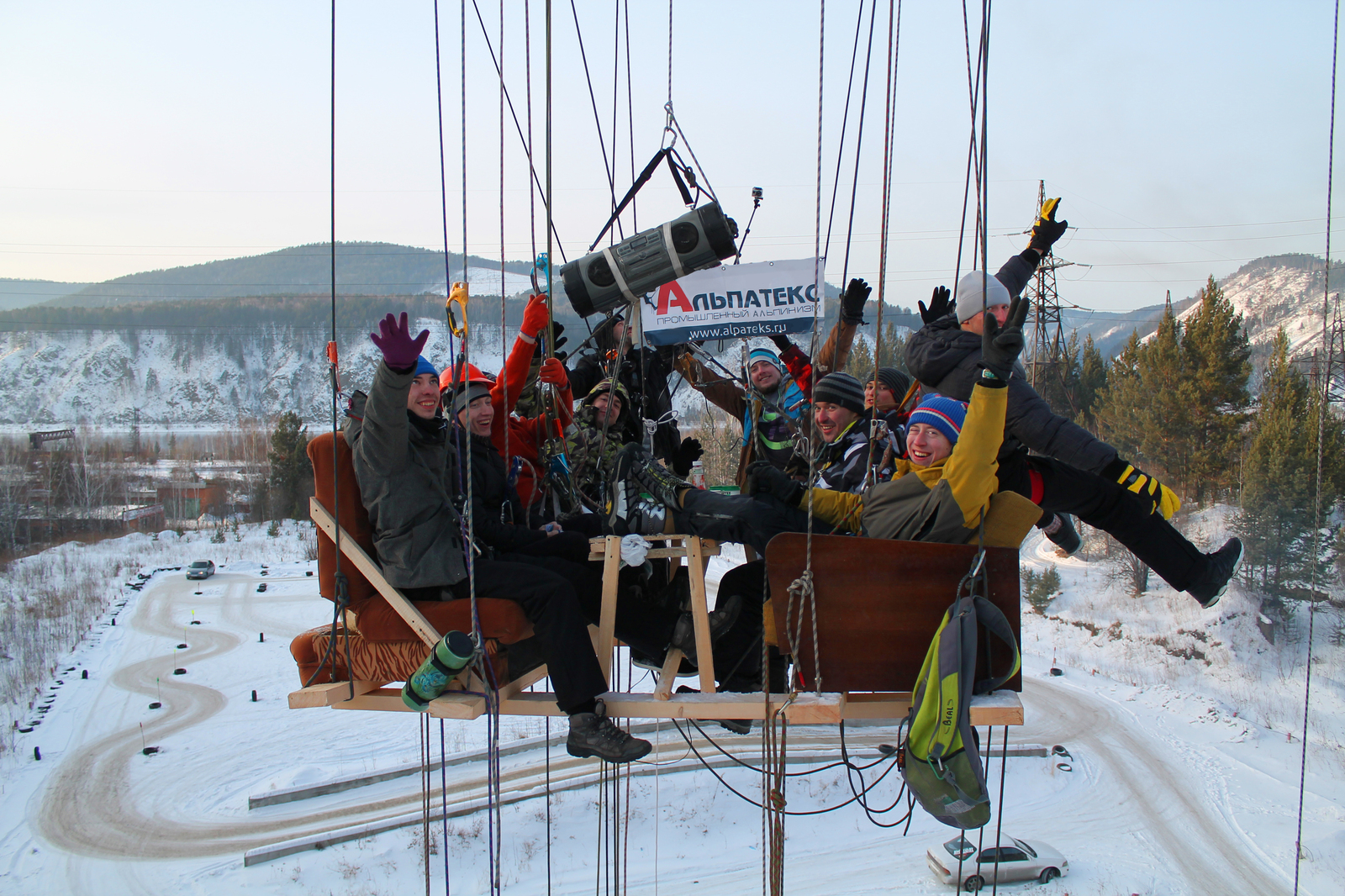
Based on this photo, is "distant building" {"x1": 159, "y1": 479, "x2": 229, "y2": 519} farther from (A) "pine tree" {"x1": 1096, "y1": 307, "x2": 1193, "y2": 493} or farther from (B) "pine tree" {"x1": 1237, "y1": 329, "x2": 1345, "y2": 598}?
(B) "pine tree" {"x1": 1237, "y1": 329, "x2": 1345, "y2": 598}

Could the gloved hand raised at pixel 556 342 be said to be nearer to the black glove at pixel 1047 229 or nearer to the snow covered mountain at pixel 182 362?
the black glove at pixel 1047 229

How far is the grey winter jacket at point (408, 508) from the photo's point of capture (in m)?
3.01

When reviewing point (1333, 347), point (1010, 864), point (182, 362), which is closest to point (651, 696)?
point (1333, 347)

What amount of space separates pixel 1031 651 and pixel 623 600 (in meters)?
23.3

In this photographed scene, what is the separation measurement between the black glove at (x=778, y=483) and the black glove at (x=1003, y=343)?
3.15 ft

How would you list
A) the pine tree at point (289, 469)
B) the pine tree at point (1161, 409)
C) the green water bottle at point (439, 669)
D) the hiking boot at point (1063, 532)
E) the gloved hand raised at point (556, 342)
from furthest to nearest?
1. the pine tree at point (289, 469)
2. the pine tree at point (1161, 409)
3. the gloved hand raised at point (556, 342)
4. the hiking boot at point (1063, 532)
5. the green water bottle at point (439, 669)

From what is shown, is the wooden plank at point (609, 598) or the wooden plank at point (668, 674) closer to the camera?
the wooden plank at point (668, 674)

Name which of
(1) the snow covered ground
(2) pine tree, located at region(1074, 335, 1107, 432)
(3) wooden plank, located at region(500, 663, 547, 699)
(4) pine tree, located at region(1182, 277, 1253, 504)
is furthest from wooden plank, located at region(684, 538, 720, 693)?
(2) pine tree, located at region(1074, 335, 1107, 432)

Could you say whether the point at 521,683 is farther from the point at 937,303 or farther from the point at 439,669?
the point at 937,303

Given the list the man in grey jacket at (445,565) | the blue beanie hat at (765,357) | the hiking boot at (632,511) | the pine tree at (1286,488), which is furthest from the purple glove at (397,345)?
the pine tree at (1286,488)

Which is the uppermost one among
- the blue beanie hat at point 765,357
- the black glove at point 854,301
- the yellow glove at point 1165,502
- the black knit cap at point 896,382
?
the black glove at point 854,301

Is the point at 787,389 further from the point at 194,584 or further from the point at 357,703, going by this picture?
the point at 194,584

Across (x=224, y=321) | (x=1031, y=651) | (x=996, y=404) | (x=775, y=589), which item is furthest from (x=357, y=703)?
(x=224, y=321)

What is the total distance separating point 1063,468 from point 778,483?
1276 mm
